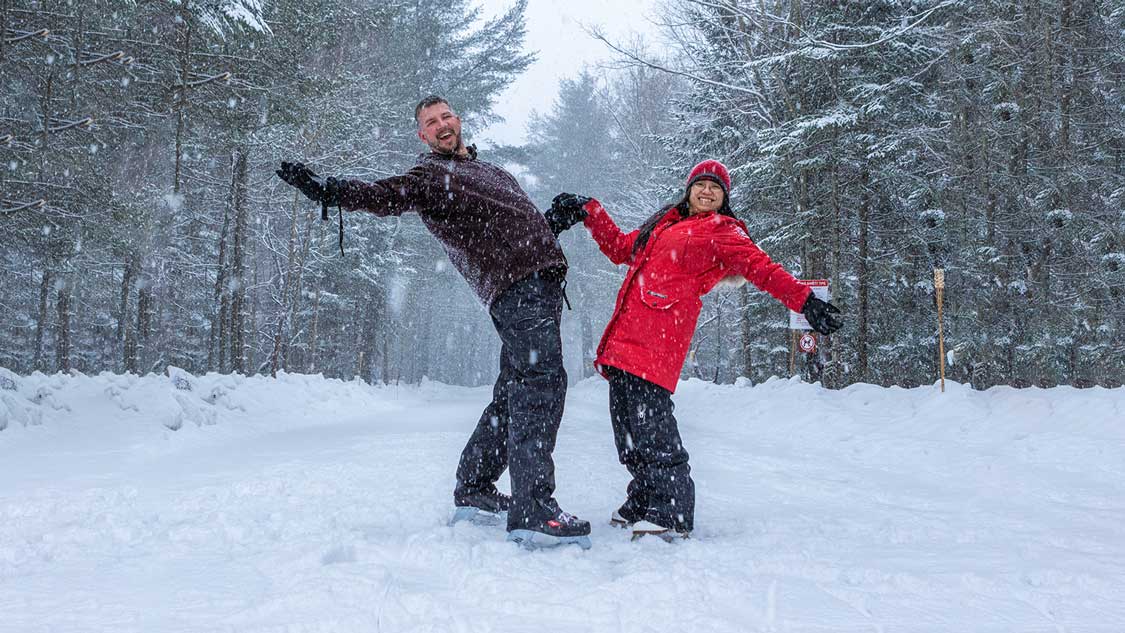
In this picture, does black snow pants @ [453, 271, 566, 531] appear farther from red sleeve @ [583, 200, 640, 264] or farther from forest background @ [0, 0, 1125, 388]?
forest background @ [0, 0, 1125, 388]

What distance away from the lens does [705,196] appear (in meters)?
3.44

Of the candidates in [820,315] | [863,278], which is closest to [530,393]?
[820,315]

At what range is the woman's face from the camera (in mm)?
3436

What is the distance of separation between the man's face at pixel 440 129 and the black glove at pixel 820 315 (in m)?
1.74

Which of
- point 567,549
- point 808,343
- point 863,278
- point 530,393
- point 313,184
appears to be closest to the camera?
point 567,549

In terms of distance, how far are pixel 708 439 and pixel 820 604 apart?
5418mm

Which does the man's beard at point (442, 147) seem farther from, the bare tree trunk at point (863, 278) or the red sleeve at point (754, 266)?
the bare tree trunk at point (863, 278)

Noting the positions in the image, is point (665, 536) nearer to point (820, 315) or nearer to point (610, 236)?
point (820, 315)

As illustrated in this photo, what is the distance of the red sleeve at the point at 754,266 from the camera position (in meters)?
3.01

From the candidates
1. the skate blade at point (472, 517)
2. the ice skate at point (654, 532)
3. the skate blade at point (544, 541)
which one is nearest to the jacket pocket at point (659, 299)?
the ice skate at point (654, 532)

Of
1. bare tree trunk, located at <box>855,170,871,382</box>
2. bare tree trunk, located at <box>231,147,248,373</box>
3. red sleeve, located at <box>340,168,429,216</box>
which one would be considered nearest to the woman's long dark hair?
red sleeve, located at <box>340,168,429,216</box>

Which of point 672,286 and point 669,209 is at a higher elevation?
point 669,209

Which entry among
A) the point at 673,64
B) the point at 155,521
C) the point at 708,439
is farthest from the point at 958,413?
the point at 673,64

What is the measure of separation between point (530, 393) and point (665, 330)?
26.8 inches
